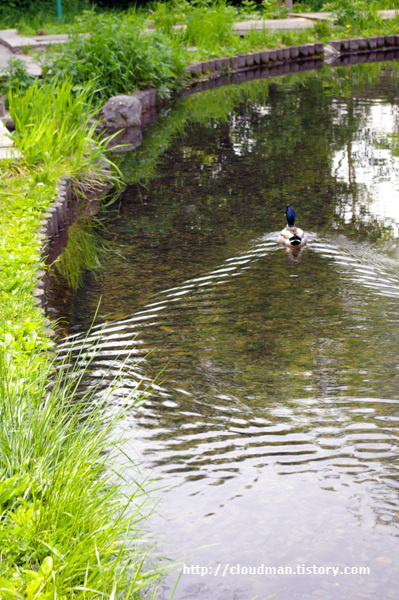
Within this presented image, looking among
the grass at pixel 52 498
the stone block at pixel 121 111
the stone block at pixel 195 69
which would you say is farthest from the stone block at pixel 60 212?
the stone block at pixel 195 69

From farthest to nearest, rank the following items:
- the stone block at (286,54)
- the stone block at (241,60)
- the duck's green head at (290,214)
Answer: the stone block at (286,54) < the stone block at (241,60) < the duck's green head at (290,214)

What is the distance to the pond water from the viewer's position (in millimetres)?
3418

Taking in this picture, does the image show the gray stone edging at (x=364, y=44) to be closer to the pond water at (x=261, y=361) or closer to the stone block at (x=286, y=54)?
the stone block at (x=286, y=54)

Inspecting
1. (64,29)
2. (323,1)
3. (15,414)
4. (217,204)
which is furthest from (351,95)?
(15,414)

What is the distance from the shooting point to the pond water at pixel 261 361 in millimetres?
3418

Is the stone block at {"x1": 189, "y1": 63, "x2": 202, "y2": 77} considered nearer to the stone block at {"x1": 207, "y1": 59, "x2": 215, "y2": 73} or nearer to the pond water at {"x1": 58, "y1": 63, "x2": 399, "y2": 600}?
the stone block at {"x1": 207, "y1": 59, "x2": 215, "y2": 73}

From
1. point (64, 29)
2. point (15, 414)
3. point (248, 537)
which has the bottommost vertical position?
point (248, 537)

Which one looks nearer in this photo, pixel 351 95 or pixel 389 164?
pixel 389 164

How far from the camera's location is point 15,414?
337 cm

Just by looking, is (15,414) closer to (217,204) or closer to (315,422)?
(315,422)

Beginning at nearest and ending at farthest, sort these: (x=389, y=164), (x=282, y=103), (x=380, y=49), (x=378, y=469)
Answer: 1. (x=378, y=469)
2. (x=389, y=164)
3. (x=282, y=103)
4. (x=380, y=49)

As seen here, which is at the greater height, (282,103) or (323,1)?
(323,1)

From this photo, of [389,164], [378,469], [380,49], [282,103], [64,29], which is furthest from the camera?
[380,49]

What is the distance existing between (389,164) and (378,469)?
21.9ft
